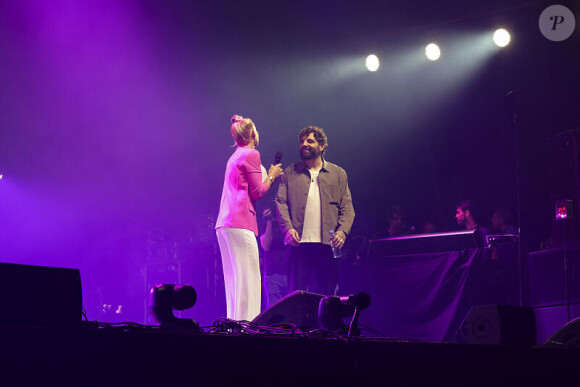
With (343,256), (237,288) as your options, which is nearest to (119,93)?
(343,256)

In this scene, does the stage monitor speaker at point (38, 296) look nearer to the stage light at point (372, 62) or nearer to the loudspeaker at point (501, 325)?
the loudspeaker at point (501, 325)

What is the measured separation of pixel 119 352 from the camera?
1.53 metres

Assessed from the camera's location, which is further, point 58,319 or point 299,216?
point 299,216

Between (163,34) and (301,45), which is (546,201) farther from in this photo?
(163,34)

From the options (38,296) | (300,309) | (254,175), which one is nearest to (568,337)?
(300,309)

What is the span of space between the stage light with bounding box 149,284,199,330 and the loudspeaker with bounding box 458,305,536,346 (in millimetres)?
1202

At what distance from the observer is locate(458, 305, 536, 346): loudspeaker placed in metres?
2.40

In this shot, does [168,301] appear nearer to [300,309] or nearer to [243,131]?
[300,309]

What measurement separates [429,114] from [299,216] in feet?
15.8

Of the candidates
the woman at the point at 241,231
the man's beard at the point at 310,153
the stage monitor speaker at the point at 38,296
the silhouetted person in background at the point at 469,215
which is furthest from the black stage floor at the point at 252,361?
the silhouetted person in background at the point at 469,215

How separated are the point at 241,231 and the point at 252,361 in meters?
3.13

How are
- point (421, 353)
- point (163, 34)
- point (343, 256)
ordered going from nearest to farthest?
point (421, 353), point (343, 256), point (163, 34)

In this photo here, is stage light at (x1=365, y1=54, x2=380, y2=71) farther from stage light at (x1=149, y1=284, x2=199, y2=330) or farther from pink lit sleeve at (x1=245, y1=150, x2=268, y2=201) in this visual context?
stage light at (x1=149, y1=284, x2=199, y2=330)

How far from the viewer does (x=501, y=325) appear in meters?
2.40
